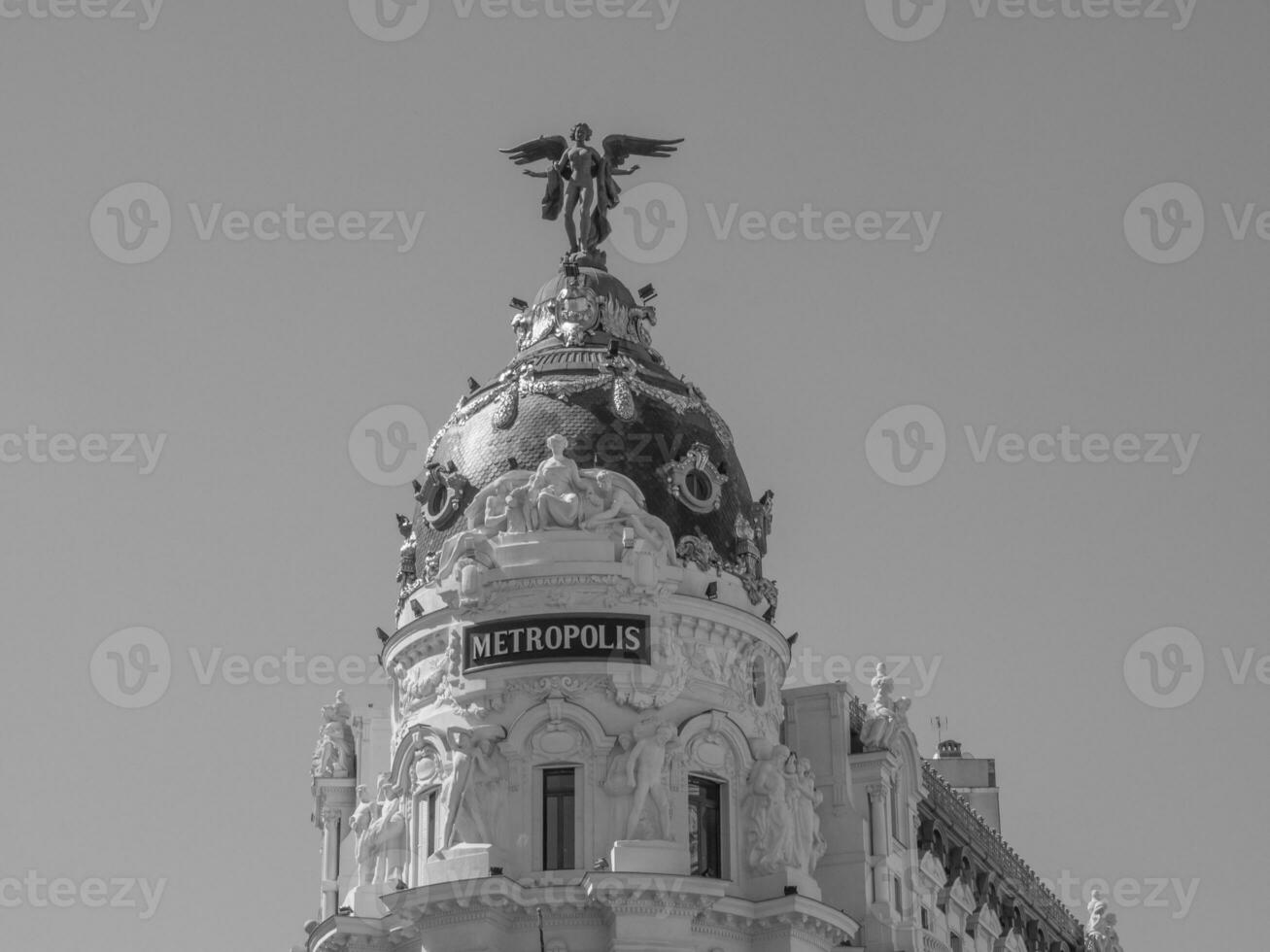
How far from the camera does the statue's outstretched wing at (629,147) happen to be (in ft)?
238

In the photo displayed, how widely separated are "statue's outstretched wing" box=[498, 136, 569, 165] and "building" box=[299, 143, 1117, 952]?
14.8ft

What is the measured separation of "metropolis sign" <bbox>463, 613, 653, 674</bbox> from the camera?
207 ft

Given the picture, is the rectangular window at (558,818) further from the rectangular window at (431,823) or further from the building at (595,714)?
the rectangular window at (431,823)

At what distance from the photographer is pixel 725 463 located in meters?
68.2

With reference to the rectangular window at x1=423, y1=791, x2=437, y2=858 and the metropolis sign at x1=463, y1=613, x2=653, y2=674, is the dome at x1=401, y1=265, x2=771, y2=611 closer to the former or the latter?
the metropolis sign at x1=463, y1=613, x2=653, y2=674

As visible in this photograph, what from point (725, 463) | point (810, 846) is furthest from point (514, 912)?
point (725, 463)

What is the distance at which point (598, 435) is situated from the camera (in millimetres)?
66438

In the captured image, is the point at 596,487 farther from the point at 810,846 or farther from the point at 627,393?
the point at 810,846

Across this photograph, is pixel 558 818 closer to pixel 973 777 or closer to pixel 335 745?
pixel 335 745

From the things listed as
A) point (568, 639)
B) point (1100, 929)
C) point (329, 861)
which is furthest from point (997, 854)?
point (568, 639)

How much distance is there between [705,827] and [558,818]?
3962 millimetres

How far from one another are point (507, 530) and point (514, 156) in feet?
45.1

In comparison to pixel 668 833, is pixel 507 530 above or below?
above

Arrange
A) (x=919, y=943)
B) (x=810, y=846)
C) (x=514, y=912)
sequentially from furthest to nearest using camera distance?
(x=919, y=943)
(x=810, y=846)
(x=514, y=912)
